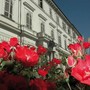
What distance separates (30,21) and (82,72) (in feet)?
65.9

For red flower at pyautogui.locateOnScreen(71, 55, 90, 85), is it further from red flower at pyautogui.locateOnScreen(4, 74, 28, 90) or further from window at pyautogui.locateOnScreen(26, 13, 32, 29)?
window at pyautogui.locateOnScreen(26, 13, 32, 29)

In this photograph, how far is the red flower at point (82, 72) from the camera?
3.97 feet

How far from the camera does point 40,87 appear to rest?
1403 millimetres

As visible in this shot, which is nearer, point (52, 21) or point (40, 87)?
point (40, 87)

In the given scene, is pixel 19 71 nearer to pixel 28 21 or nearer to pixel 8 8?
pixel 8 8

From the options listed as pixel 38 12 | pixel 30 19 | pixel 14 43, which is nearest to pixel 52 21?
pixel 38 12

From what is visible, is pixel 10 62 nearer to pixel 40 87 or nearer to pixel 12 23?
pixel 40 87

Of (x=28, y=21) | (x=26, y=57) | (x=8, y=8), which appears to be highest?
(x=8, y=8)

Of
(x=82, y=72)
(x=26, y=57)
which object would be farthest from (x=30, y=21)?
(x=82, y=72)

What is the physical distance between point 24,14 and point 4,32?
157 inches

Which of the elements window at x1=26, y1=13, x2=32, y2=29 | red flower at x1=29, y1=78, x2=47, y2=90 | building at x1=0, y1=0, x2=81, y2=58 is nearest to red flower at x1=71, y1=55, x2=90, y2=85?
red flower at x1=29, y1=78, x2=47, y2=90

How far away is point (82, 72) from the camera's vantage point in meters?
1.29

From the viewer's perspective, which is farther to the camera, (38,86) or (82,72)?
(38,86)

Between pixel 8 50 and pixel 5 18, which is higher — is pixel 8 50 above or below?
below
